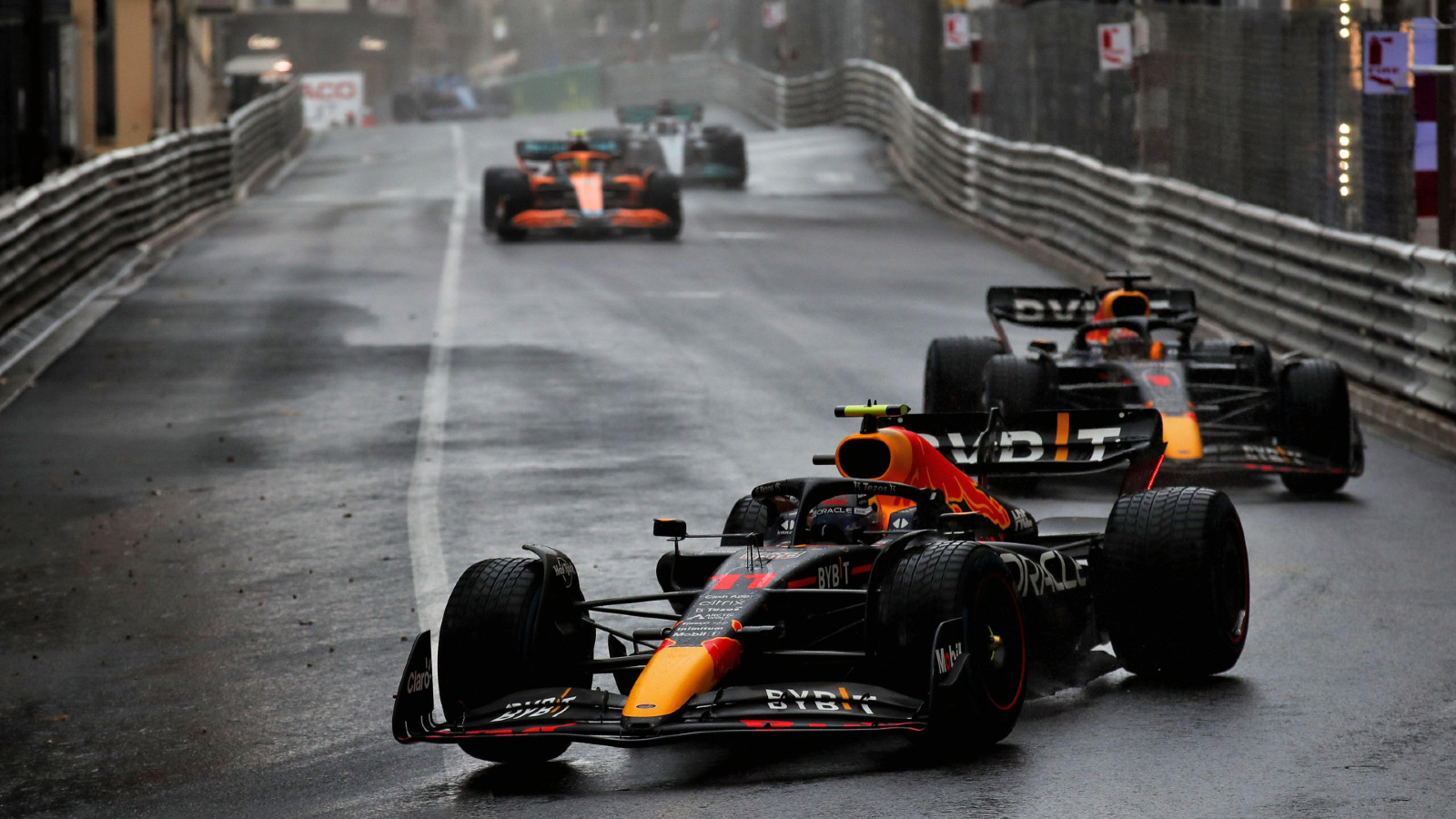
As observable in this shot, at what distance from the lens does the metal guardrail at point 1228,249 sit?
564 inches

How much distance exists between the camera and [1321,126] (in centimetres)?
1716

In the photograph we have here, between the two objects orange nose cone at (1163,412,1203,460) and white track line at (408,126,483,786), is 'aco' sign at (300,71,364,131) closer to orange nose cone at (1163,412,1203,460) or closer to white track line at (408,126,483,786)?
white track line at (408,126,483,786)

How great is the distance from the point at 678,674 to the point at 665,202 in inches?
849

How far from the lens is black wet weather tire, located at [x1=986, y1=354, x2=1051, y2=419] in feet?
40.1

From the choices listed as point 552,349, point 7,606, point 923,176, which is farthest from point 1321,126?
point 923,176

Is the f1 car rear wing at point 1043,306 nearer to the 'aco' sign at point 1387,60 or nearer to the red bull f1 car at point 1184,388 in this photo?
the red bull f1 car at point 1184,388

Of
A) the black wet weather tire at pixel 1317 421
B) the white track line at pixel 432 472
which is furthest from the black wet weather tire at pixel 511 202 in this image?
the black wet weather tire at pixel 1317 421

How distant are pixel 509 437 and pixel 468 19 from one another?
9307 centimetres

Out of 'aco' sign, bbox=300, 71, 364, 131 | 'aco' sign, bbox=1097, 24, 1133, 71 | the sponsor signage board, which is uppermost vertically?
'aco' sign, bbox=300, 71, 364, 131

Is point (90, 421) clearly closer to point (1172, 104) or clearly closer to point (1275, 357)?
point (1275, 357)

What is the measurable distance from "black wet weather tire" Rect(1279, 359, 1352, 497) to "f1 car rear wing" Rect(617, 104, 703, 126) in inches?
1027

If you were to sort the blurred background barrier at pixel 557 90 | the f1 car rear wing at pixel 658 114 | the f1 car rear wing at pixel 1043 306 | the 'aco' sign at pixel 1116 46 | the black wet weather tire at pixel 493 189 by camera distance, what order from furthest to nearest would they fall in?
the blurred background barrier at pixel 557 90, the f1 car rear wing at pixel 658 114, the black wet weather tire at pixel 493 189, the 'aco' sign at pixel 1116 46, the f1 car rear wing at pixel 1043 306

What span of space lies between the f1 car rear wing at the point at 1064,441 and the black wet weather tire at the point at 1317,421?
3.05 m

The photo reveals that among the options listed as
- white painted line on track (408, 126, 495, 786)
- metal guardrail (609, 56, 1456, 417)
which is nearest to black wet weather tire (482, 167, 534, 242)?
white painted line on track (408, 126, 495, 786)
